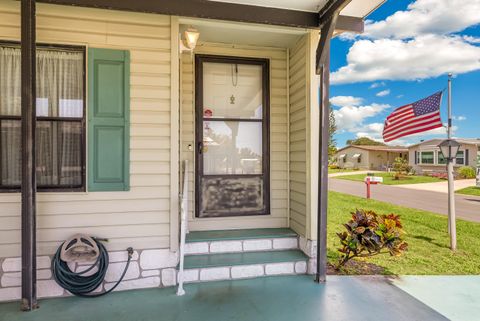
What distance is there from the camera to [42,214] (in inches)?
112

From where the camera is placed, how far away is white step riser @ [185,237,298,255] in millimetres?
3445

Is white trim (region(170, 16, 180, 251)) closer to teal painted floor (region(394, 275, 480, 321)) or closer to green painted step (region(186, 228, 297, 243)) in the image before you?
green painted step (region(186, 228, 297, 243))

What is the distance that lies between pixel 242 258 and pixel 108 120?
2.09m

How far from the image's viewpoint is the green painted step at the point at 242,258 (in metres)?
3.20

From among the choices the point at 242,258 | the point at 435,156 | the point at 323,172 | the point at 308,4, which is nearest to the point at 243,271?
the point at 242,258

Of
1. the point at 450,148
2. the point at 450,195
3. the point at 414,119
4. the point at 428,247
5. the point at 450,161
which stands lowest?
the point at 428,247

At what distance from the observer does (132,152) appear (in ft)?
9.91

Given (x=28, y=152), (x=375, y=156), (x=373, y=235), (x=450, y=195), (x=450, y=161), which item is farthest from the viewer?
(x=375, y=156)

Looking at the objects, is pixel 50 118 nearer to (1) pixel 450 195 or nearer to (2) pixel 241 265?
(2) pixel 241 265

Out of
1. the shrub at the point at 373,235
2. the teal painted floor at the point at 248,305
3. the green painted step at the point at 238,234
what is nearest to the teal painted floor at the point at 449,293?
the teal painted floor at the point at 248,305

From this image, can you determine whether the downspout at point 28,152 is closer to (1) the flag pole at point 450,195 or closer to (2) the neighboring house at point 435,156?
(1) the flag pole at point 450,195

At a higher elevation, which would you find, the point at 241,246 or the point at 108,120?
the point at 108,120

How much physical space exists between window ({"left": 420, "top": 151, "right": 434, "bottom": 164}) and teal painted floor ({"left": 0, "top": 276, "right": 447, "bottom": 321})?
26.3m

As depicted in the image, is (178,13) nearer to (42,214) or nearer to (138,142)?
(138,142)
